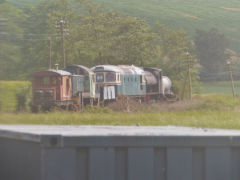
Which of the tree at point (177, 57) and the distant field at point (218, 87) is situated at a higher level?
the tree at point (177, 57)

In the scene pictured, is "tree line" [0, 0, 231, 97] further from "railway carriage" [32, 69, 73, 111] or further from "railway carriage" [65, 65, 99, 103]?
"railway carriage" [32, 69, 73, 111]

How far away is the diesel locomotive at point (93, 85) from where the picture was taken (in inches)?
920

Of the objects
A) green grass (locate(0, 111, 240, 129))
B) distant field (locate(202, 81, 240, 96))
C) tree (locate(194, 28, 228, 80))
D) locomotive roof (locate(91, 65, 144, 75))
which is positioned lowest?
green grass (locate(0, 111, 240, 129))

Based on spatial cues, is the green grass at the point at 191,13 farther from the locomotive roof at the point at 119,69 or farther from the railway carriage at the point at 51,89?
the railway carriage at the point at 51,89

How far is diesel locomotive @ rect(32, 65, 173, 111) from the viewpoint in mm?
23359

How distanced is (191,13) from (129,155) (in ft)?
153

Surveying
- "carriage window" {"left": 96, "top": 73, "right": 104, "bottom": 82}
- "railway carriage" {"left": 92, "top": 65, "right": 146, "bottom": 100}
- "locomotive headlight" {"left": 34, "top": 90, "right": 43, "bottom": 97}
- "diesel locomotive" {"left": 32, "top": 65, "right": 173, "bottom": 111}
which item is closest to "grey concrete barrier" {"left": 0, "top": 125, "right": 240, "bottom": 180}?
"diesel locomotive" {"left": 32, "top": 65, "right": 173, "bottom": 111}

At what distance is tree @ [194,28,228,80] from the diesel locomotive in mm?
4245

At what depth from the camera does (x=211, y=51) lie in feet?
115

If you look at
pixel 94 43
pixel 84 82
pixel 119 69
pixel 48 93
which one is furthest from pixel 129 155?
pixel 94 43

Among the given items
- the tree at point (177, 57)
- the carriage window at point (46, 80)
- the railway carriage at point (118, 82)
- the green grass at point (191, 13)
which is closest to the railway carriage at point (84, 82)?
the railway carriage at point (118, 82)

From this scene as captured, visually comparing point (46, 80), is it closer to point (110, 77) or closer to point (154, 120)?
point (110, 77)

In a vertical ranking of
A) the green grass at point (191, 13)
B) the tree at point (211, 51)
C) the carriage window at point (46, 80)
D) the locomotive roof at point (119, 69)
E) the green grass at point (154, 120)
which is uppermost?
the green grass at point (191, 13)

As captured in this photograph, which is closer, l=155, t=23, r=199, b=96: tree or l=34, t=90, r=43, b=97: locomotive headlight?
l=34, t=90, r=43, b=97: locomotive headlight
